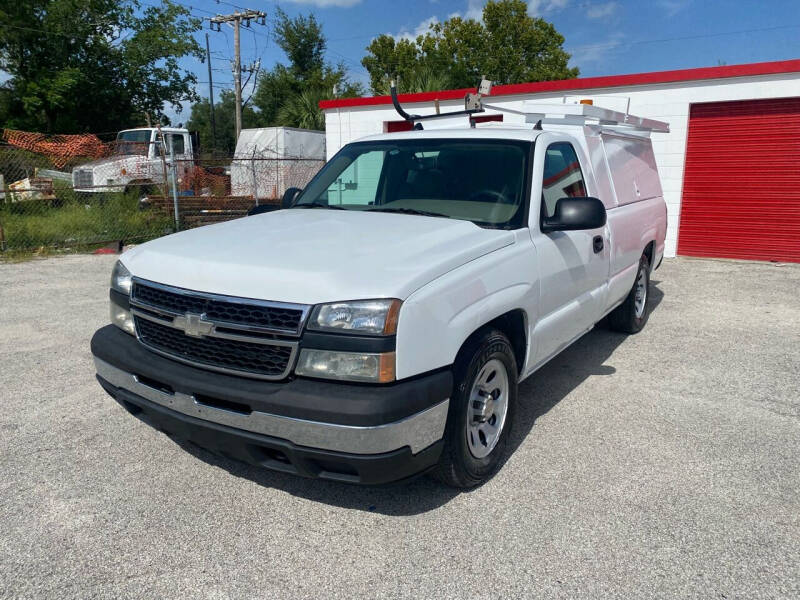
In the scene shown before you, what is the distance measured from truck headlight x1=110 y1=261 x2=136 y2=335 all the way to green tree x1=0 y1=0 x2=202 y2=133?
1139 inches

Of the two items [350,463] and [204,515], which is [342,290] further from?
[204,515]

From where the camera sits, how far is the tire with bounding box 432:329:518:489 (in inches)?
118

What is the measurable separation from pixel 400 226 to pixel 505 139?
3.66 feet

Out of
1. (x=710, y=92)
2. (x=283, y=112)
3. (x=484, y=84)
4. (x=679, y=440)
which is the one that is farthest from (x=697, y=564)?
(x=283, y=112)

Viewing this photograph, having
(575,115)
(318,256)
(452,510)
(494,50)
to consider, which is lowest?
(452,510)

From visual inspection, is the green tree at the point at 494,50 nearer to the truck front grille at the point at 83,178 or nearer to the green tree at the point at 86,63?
the green tree at the point at 86,63

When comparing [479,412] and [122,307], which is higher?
[122,307]

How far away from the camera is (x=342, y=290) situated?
2.63 meters

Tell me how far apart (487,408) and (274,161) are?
1864cm

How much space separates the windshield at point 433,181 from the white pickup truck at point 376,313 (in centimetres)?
1

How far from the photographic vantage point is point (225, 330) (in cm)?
280

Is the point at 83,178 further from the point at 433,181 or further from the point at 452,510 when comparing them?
the point at 452,510

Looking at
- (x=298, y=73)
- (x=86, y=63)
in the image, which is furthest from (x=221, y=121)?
(x=86, y=63)

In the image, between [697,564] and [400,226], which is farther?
[400,226]
